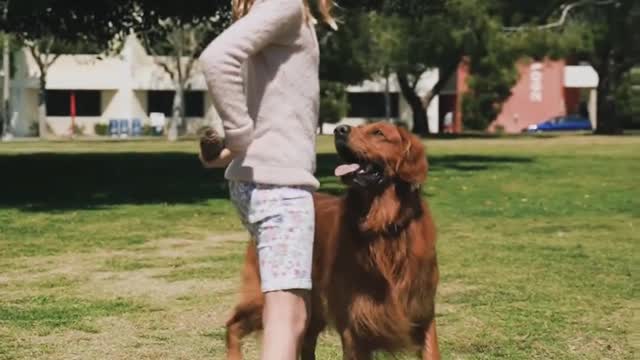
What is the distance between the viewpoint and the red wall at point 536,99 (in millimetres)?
78625

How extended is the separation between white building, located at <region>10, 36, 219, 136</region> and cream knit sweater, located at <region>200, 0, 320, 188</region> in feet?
218

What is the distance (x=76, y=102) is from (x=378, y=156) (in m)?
69.4

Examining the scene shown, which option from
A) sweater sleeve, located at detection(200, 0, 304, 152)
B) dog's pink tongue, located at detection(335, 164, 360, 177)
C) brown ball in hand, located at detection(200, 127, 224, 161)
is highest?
sweater sleeve, located at detection(200, 0, 304, 152)

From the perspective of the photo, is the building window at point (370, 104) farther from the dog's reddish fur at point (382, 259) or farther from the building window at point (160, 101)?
the dog's reddish fur at point (382, 259)

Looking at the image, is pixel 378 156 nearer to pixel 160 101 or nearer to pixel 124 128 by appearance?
pixel 124 128

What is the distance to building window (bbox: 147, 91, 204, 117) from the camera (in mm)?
73438

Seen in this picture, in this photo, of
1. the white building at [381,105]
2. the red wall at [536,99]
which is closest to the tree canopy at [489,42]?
the white building at [381,105]

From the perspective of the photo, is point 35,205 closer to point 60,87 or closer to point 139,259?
point 139,259

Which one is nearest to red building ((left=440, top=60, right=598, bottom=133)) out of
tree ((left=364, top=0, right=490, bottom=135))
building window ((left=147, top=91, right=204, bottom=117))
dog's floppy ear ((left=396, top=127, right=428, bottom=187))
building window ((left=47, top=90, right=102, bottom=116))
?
building window ((left=147, top=91, right=204, bottom=117))

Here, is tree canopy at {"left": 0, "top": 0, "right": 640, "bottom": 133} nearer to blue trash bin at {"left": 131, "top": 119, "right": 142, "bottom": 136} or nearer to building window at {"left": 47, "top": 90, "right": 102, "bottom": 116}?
blue trash bin at {"left": 131, "top": 119, "right": 142, "bottom": 136}

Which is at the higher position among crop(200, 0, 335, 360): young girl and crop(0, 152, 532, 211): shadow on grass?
crop(200, 0, 335, 360): young girl

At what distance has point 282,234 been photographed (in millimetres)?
3779

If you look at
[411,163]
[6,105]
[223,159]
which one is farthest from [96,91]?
[223,159]

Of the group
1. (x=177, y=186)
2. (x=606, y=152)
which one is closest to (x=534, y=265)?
(x=177, y=186)
